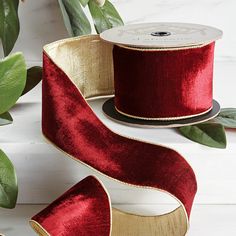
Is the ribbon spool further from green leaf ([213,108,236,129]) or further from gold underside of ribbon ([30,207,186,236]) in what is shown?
gold underside of ribbon ([30,207,186,236])

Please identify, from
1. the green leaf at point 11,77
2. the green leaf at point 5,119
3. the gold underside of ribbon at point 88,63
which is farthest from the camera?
the gold underside of ribbon at point 88,63

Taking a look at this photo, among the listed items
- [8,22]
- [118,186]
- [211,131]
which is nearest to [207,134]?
[211,131]

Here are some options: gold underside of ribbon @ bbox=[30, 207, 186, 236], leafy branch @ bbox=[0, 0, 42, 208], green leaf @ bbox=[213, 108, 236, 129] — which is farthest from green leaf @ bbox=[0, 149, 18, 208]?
green leaf @ bbox=[213, 108, 236, 129]

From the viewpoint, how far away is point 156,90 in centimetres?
70

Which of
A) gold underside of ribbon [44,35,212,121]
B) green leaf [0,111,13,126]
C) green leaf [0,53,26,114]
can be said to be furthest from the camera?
gold underside of ribbon [44,35,212,121]

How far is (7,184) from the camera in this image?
2.05 feet

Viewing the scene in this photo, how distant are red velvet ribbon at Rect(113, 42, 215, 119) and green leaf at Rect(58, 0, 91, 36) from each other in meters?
0.14

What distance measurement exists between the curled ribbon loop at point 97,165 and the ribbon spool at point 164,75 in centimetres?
7

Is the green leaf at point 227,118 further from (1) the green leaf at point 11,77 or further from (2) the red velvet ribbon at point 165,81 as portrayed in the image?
(1) the green leaf at point 11,77

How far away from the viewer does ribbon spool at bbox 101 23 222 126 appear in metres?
0.69

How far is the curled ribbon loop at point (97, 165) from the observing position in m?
0.61

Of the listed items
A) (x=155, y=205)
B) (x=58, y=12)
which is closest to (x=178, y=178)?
(x=155, y=205)

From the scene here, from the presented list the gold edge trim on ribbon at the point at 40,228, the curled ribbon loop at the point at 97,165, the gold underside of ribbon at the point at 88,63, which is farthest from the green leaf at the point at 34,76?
the gold edge trim on ribbon at the point at 40,228

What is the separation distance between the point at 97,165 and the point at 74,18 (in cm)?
28
